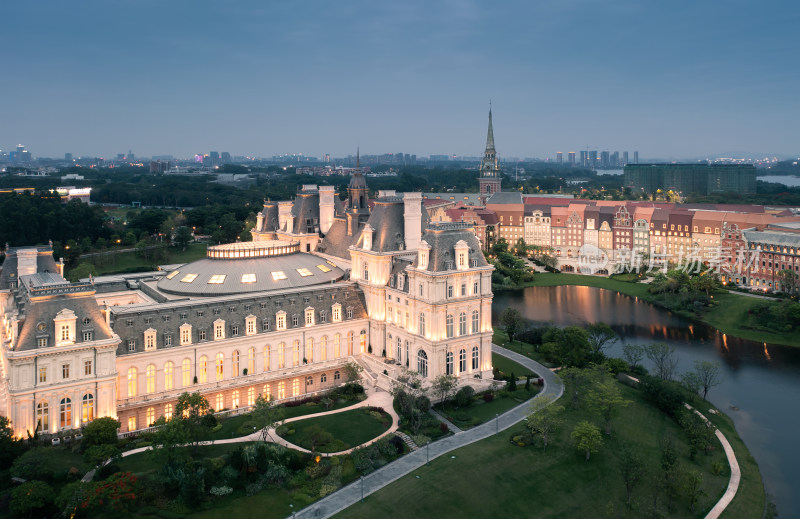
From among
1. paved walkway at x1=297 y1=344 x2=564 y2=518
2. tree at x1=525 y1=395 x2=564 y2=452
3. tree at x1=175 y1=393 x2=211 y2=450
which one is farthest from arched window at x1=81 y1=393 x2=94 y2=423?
tree at x1=525 y1=395 x2=564 y2=452

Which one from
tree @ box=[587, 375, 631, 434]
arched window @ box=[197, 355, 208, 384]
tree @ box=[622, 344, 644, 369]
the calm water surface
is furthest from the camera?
tree @ box=[622, 344, 644, 369]

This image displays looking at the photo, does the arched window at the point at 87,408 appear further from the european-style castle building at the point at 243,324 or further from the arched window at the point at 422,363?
the arched window at the point at 422,363

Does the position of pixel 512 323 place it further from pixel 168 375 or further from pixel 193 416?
pixel 193 416

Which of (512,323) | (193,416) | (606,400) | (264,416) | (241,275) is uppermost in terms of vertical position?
(241,275)

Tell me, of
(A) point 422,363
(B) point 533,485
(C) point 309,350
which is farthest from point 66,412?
(B) point 533,485

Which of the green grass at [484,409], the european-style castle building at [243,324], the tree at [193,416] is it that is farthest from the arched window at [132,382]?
the green grass at [484,409]

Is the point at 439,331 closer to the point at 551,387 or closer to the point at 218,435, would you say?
the point at 551,387

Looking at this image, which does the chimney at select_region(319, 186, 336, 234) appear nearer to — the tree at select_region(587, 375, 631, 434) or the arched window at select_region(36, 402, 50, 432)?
the arched window at select_region(36, 402, 50, 432)
